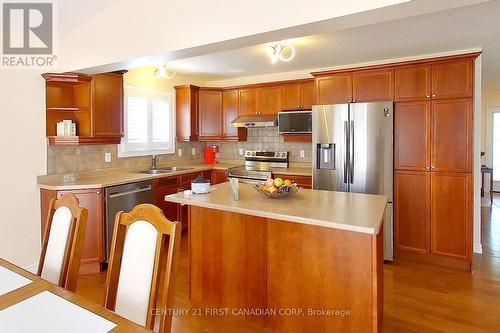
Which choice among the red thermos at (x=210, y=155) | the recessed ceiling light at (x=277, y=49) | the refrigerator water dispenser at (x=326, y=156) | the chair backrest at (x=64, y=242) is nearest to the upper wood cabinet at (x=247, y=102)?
the red thermos at (x=210, y=155)

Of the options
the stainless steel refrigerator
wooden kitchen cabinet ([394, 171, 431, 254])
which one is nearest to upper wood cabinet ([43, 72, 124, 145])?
the stainless steel refrigerator

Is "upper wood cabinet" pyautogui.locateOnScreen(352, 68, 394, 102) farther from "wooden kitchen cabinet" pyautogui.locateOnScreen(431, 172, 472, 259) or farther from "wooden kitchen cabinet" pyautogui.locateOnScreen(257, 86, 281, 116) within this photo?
"wooden kitchen cabinet" pyautogui.locateOnScreen(257, 86, 281, 116)

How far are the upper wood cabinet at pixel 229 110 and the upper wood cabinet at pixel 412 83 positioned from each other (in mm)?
2546

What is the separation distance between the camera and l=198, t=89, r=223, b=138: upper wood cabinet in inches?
211

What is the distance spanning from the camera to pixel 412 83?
364 cm

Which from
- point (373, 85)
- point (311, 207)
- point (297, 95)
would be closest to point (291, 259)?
point (311, 207)

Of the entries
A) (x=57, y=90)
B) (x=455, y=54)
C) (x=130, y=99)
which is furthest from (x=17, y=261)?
(x=455, y=54)

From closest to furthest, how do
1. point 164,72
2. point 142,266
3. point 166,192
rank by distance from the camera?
1. point 142,266
2. point 166,192
3. point 164,72

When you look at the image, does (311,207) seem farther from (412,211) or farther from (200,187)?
(412,211)

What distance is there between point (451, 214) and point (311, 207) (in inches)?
87.5

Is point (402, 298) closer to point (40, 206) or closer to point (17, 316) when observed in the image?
point (17, 316)

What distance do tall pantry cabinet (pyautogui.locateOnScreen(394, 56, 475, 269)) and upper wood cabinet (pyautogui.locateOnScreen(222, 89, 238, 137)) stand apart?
2.55 meters

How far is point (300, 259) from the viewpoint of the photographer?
2.16 m

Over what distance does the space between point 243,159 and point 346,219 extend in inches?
151
